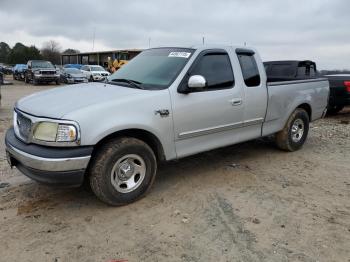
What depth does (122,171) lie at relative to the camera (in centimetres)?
405

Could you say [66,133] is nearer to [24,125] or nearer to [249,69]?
[24,125]

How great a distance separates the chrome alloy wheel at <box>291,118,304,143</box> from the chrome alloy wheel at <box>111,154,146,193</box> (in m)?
3.47

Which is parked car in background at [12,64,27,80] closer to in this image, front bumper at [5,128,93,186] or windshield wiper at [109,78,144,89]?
windshield wiper at [109,78,144,89]

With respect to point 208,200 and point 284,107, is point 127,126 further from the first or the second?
point 284,107

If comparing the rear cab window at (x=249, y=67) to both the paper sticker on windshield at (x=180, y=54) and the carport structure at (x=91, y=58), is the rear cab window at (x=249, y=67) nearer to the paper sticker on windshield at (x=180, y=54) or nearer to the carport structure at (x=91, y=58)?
→ the paper sticker on windshield at (x=180, y=54)

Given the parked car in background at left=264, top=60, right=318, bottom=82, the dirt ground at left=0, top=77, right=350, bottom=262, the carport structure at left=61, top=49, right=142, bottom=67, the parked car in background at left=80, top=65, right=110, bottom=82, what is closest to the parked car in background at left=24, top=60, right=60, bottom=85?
the parked car in background at left=80, top=65, right=110, bottom=82

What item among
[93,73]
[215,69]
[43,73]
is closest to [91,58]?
[93,73]

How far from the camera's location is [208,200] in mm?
4297

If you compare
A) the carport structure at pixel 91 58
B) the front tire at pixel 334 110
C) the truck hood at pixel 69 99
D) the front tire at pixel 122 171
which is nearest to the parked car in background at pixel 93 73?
the carport structure at pixel 91 58

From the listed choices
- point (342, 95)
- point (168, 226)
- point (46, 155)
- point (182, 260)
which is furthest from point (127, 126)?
point (342, 95)

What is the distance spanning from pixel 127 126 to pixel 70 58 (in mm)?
74161

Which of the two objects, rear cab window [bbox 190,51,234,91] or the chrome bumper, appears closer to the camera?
the chrome bumper

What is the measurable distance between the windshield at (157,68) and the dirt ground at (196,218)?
54.9 inches

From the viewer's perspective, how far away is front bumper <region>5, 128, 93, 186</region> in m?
3.52
